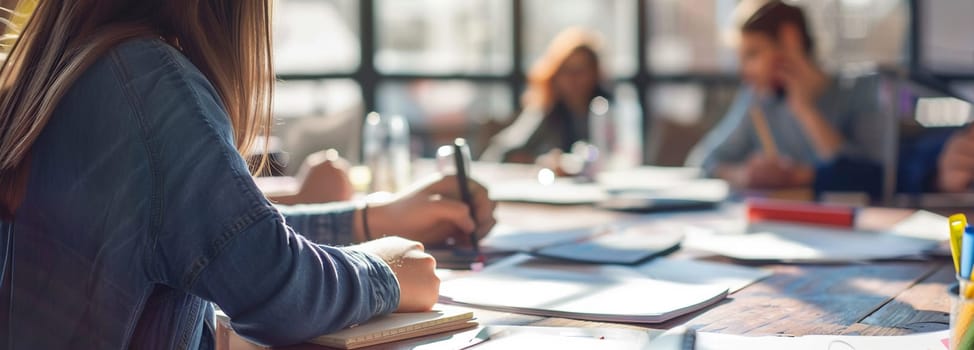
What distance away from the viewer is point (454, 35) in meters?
5.63

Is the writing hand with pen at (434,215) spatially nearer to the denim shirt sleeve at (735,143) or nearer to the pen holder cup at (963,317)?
the pen holder cup at (963,317)

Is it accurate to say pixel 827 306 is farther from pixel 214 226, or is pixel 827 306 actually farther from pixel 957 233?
pixel 214 226

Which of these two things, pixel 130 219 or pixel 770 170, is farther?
pixel 770 170

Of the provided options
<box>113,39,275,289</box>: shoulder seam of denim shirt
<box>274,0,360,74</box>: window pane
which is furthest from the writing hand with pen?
<box>274,0,360,74</box>: window pane

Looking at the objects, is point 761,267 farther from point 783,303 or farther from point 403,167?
point 403,167

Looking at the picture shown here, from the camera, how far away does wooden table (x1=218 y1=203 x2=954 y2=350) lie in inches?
38.9

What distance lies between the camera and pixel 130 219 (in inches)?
34.1

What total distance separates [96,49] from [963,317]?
0.81m

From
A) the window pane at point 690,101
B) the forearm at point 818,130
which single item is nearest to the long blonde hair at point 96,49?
the forearm at point 818,130

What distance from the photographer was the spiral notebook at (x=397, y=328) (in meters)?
0.92

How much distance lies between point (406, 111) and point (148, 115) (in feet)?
14.3

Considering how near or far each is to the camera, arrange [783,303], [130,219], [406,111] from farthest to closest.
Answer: [406,111], [783,303], [130,219]

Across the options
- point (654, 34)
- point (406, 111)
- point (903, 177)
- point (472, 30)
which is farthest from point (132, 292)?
point (654, 34)

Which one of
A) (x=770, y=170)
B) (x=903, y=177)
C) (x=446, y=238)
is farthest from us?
(x=770, y=170)
